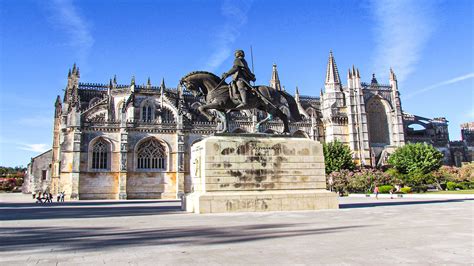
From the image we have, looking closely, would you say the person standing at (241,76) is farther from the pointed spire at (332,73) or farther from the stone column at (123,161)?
the pointed spire at (332,73)

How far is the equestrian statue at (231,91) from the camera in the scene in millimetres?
14914

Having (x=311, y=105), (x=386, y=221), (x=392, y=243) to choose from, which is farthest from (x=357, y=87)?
(x=392, y=243)

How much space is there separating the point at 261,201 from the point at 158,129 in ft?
88.5

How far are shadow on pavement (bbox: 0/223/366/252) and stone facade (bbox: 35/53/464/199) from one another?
28.5 feet

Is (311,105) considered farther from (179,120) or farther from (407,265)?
(407,265)

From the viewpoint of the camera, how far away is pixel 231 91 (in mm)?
15094

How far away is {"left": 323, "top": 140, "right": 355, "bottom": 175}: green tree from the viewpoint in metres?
42.4

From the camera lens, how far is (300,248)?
20.0 feet

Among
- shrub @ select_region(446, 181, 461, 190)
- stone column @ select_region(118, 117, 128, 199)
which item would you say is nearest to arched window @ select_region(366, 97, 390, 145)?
shrub @ select_region(446, 181, 461, 190)

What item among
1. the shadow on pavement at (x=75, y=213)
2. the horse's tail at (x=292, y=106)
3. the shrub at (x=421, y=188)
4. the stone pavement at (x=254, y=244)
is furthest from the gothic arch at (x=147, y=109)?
the stone pavement at (x=254, y=244)

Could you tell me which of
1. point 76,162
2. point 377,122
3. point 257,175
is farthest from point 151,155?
point 377,122

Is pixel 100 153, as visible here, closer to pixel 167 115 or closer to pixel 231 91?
pixel 167 115

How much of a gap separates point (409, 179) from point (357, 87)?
67.7 ft

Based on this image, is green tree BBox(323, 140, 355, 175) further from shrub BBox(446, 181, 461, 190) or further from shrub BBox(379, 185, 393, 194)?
shrub BBox(446, 181, 461, 190)
